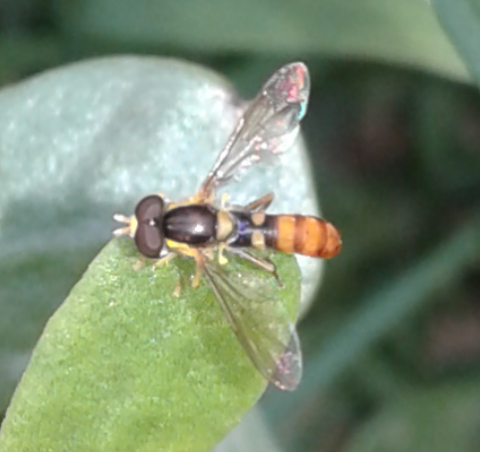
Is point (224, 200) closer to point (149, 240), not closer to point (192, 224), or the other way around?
point (192, 224)

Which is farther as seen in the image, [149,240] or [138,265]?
[149,240]

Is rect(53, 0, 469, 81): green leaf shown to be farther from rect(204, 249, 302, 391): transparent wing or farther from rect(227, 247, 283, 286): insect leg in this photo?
rect(204, 249, 302, 391): transparent wing

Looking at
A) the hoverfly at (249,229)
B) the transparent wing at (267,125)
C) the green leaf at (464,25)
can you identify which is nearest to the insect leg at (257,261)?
the hoverfly at (249,229)

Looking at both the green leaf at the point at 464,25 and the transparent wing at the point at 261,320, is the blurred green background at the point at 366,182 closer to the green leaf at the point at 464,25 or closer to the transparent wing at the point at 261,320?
the green leaf at the point at 464,25

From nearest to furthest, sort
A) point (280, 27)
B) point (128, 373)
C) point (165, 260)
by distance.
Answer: point (128, 373), point (165, 260), point (280, 27)

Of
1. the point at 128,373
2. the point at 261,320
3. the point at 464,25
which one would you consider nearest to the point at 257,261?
the point at 261,320

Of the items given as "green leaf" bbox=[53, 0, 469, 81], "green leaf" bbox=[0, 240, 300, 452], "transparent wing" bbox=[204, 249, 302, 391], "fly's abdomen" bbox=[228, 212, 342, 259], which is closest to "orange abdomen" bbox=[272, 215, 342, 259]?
"fly's abdomen" bbox=[228, 212, 342, 259]
